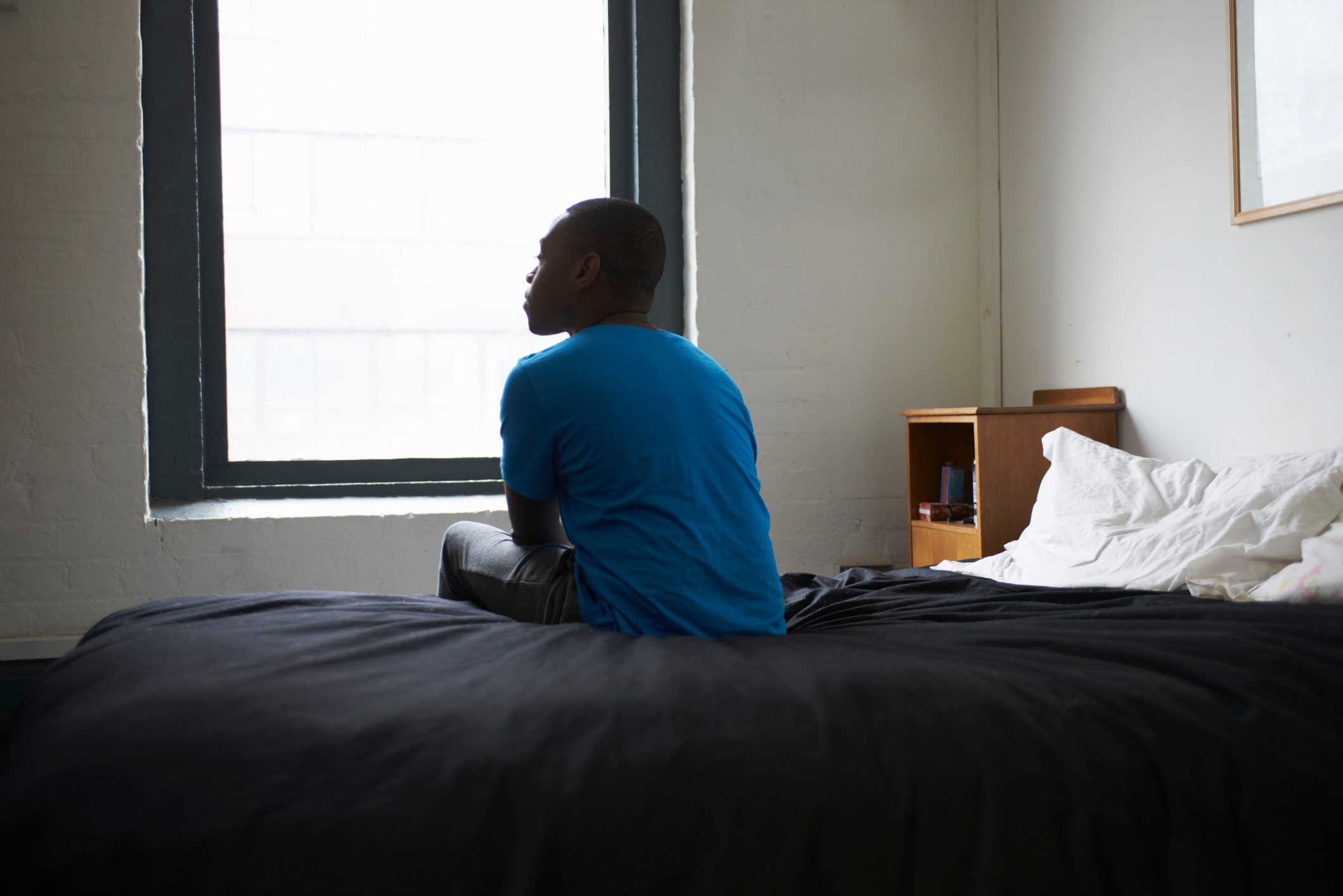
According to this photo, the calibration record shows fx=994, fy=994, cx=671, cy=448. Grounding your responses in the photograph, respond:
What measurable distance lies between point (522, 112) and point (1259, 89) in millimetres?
2108

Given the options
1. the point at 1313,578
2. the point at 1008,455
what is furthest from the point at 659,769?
the point at 1008,455

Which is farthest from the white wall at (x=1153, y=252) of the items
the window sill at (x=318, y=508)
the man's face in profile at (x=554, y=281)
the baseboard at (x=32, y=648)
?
the baseboard at (x=32, y=648)

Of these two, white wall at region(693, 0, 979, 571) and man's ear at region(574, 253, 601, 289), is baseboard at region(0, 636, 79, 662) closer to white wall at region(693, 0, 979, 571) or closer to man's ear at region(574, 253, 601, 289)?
man's ear at region(574, 253, 601, 289)

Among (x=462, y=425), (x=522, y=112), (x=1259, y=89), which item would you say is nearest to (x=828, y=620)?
(x=1259, y=89)

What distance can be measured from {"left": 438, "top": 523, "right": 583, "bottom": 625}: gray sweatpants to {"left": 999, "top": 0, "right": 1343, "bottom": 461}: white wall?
169 centimetres

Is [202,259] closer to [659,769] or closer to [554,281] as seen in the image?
[554,281]

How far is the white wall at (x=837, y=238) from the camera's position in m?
3.15

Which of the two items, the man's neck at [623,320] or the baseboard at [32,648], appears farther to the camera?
the baseboard at [32,648]

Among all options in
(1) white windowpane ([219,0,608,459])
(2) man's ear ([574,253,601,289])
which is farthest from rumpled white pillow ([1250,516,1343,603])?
(1) white windowpane ([219,0,608,459])

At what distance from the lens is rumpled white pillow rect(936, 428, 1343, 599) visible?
1.76m

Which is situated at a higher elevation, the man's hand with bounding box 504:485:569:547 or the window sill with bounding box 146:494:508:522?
the man's hand with bounding box 504:485:569:547

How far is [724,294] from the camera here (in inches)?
124

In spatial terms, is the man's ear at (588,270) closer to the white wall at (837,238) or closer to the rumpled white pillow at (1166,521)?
the rumpled white pillow at (1166,521)

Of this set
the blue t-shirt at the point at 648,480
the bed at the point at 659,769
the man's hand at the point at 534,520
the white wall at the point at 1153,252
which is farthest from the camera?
the white wall at the point at 1153,252
